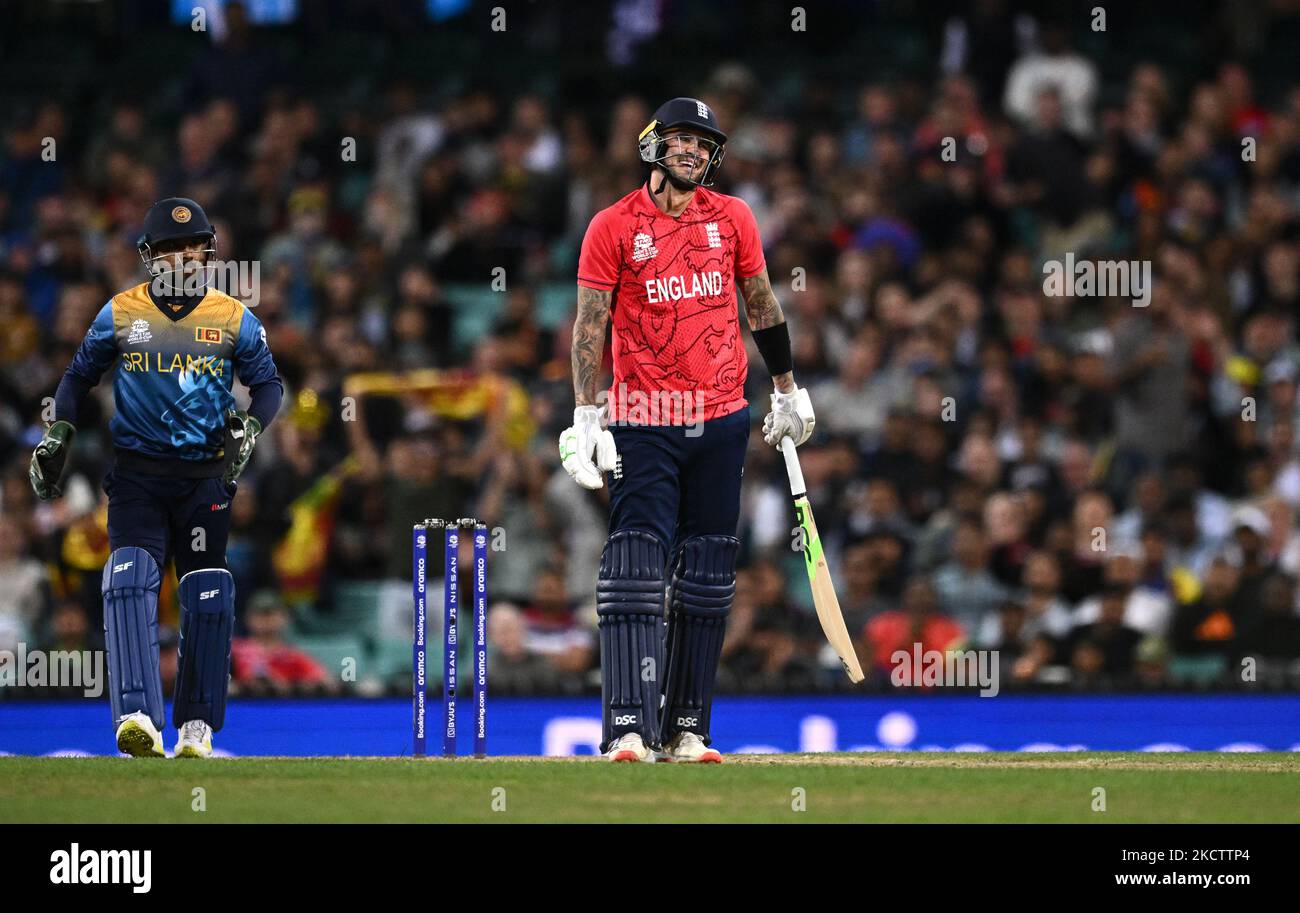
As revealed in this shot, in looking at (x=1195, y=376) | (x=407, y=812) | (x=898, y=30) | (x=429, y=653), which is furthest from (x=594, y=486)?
(x=898, y=30)

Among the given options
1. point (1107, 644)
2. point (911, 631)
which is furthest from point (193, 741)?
point (1107, 644)

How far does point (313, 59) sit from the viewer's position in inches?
898

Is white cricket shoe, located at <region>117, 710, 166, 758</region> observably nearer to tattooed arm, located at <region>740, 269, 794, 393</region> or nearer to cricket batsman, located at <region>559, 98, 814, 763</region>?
cricket batsman, located at <region>559, 98, 814, 763</region>

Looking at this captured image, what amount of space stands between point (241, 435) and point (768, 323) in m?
2.55

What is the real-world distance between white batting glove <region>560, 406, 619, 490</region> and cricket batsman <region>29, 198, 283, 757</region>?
5.24ft

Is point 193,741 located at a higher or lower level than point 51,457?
lower

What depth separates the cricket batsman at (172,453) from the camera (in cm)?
1096

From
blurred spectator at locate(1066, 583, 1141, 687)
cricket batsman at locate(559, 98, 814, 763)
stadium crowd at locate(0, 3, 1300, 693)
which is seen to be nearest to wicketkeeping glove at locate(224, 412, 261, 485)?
cricket batsman at locate(559, 98, 814, 763)

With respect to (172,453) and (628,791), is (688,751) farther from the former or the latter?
(172,453)

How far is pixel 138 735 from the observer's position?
10773 mm

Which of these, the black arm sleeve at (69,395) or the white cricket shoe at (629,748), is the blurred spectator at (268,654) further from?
the white cricket shoe at (629,748)

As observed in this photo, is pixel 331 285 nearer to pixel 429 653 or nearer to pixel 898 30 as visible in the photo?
pixel 429 653

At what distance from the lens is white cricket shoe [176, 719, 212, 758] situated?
36.6 ft

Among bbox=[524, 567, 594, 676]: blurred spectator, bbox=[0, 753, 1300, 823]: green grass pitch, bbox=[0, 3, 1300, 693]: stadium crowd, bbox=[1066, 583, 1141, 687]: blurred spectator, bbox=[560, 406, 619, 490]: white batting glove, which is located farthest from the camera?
bbox=[0, 3, 1300, 693]: stadium crowd
